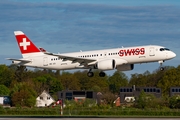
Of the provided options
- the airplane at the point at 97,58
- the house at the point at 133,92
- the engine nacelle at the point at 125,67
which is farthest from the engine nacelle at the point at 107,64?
the house at the point at 133,92

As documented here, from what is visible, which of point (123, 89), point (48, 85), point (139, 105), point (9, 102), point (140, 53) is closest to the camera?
point (140, 53)

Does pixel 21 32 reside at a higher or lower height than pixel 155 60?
higher

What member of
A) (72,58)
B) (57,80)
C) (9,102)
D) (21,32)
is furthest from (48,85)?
(72,58)

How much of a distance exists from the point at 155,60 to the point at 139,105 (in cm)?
5116

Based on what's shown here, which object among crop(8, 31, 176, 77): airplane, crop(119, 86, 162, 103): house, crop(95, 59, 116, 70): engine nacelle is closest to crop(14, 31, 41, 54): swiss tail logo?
crop(8, 31, 176, 77): airplane

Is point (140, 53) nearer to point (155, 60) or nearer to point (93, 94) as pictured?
point (155, 60)

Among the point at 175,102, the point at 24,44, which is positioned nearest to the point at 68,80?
the point at 175,102

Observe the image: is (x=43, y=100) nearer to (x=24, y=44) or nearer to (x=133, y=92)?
(x=133, y=92)

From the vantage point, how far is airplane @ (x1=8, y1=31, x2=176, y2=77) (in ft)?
257

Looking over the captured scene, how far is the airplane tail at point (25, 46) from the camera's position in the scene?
8850 cm

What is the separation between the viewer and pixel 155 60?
78.7 m

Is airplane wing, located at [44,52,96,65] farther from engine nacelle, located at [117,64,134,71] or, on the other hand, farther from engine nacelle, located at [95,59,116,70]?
engine nacelle, located at [117,64,134,71]

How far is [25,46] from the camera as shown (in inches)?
3558

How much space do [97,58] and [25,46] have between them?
45.8ft
